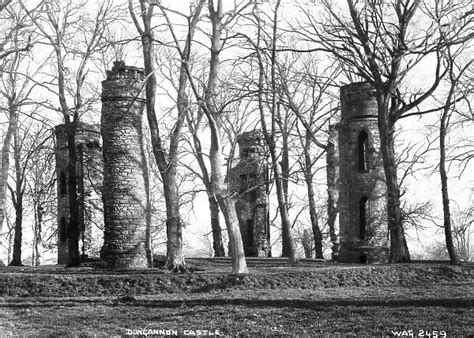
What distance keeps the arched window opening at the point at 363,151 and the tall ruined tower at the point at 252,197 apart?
26.8 feet

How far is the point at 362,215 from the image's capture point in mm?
25625

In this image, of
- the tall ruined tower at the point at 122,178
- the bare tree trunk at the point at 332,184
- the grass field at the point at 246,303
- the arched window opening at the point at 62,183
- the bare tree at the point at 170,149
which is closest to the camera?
the grass field at the point at 246,303

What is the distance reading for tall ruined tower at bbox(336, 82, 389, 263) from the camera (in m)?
25.0

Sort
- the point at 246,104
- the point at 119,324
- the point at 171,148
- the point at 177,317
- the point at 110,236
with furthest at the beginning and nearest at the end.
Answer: the point at 246,104
the point at 110,236
the point at 171,148
the point at 177,317
the point at 119,324

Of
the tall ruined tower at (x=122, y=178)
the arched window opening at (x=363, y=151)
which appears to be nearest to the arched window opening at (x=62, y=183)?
the tall ruined tower at (x=122, y=178)

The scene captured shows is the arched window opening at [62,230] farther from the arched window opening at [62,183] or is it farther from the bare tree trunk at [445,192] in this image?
the bare tree trunk at [445,192]

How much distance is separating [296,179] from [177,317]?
31.9ft

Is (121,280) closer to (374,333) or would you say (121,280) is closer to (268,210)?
(374,333)

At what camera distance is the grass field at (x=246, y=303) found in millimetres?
9680

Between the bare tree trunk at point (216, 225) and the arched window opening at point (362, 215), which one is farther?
the bare tree trunk at point (216, 225)

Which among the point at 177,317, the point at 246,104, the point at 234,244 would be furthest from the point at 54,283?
the point at 246,104

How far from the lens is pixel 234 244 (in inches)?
664

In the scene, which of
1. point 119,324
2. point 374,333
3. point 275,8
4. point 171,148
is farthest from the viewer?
point 275,8

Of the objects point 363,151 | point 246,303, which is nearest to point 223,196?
point 246,303
